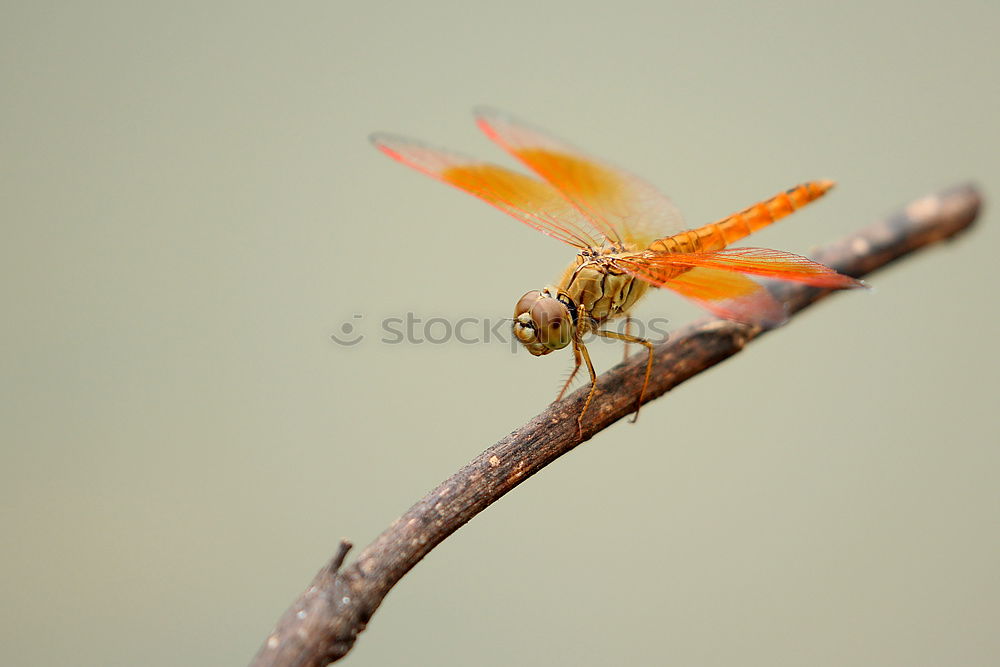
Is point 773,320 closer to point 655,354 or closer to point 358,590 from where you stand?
point 655,354

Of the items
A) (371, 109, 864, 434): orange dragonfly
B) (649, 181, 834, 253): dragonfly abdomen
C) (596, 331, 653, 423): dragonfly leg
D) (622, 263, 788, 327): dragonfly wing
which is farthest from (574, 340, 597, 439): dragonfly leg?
(649, 181, 834, 253): dragonfly abdomen

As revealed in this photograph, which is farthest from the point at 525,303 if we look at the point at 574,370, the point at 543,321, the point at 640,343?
the point at 640,343

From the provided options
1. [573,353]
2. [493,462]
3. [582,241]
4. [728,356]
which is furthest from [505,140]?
[493,462]

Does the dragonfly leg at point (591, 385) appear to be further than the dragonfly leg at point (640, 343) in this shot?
No

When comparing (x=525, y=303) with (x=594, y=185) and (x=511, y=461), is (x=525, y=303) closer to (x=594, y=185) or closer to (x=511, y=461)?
(x=511, y=461)

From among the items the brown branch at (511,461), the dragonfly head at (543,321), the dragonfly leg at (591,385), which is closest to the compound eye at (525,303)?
the dragonfly head at (543,321)

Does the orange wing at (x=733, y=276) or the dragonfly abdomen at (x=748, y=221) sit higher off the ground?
the dragonfly abdomen at (x=748, y=221)

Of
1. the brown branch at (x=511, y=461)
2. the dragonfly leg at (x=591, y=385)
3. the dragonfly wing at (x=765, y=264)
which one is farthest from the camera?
the dragonfly wing at (x=765, y=264)

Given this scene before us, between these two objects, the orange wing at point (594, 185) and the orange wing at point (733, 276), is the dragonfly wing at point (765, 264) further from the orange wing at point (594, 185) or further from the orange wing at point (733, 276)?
the orange wing at point (594, 185)
